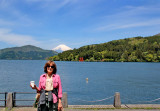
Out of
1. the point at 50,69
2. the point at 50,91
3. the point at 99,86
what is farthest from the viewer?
the point at 99,86

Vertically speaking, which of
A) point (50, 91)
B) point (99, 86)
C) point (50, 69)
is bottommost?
point (99, 86)

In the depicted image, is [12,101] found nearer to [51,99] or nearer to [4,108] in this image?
[4,108]

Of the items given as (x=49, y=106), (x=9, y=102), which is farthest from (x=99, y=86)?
(x=49, y=106)

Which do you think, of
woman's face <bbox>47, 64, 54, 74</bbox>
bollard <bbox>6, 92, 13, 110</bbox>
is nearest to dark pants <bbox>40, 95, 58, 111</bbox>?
woman's face <bbox>47, 64, 54, 74</bbox>

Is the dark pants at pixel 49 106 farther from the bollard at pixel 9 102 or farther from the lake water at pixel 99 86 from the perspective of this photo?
the lake water at pixel 99 86

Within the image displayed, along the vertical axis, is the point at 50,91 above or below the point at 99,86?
above

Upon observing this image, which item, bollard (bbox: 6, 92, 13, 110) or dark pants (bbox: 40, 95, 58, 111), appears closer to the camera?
dark pants (bbox: 40, 95, 58, 111)

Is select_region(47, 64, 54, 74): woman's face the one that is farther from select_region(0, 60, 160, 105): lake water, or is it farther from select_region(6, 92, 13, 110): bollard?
select_region(0, 60, 160, 105): lake water

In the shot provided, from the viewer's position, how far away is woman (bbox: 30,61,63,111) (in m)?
5.29

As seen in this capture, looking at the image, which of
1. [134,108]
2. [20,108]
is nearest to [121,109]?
[134,108]

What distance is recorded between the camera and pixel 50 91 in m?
5.33

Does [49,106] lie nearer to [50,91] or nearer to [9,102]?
[50,91]

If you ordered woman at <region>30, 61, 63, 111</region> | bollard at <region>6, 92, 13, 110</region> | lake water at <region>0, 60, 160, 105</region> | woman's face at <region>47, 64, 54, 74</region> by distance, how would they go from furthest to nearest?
lake water at <region>0, 60, 160, 105</region>
bollard at <region>6, 92, 13, 110</region>
woman's face at <region>47, 64, 54, 74</region>
woman at <region>30, 61, 63, 111</region>

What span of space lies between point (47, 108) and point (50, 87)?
624 mm
